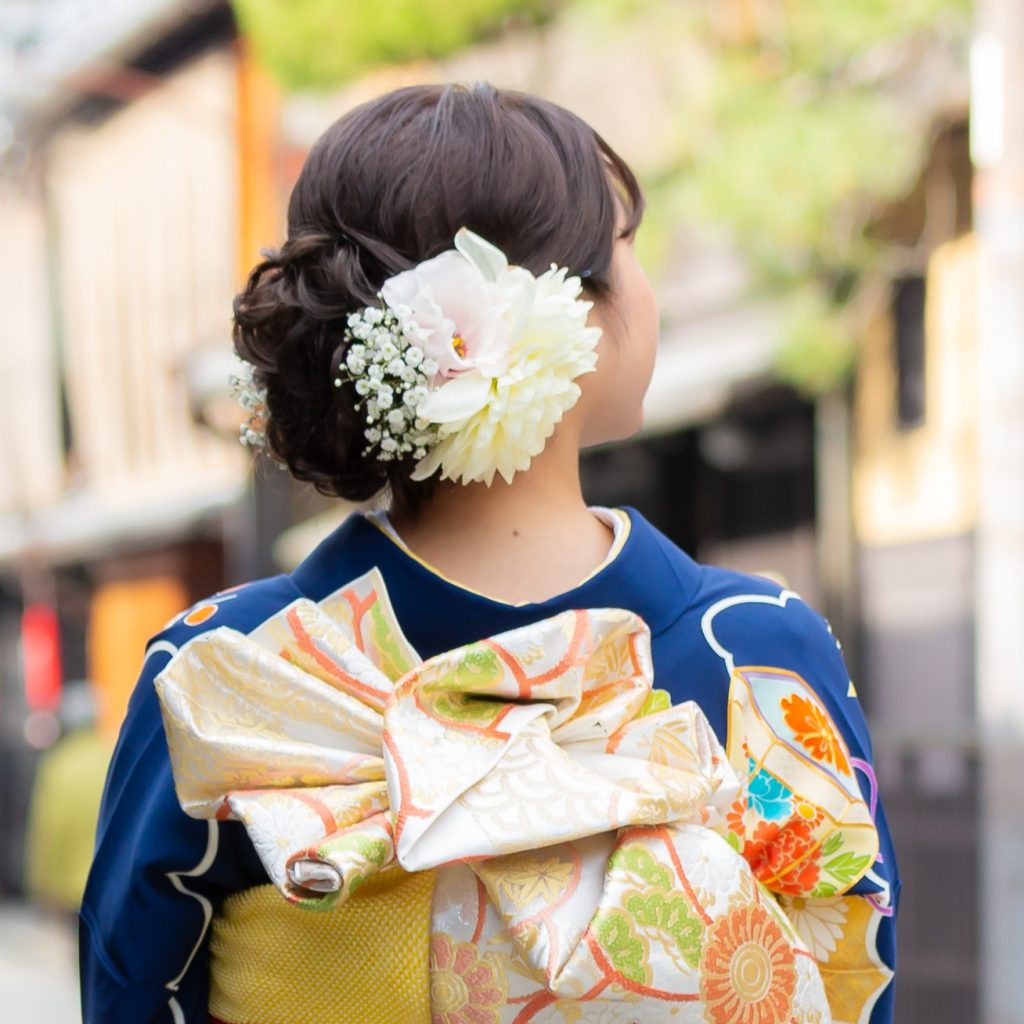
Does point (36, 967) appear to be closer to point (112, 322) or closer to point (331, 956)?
point (112, 322)

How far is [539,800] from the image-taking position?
1307 millimetres

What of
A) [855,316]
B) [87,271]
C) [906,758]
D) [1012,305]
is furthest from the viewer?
[87,271]

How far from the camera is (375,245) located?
4.69 ft

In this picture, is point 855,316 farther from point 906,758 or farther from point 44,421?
point 44,421

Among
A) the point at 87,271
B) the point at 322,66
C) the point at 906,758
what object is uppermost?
the point at 322,66

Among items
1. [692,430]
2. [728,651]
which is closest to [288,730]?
[728,651]

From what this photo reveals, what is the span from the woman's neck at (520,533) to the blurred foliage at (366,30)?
619cm

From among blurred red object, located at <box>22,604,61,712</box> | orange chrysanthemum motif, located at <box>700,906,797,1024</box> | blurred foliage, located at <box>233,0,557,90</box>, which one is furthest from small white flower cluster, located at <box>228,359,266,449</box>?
blurred red object, located at <box>22,604,61,712</box>

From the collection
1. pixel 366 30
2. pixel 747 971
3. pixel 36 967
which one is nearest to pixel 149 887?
pixel 747 971

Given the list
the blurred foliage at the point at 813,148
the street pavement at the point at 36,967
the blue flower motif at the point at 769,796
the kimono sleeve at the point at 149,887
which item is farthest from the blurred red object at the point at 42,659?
the blue flower motif at the point at 769,796

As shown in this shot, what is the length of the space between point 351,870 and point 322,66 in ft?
23.0

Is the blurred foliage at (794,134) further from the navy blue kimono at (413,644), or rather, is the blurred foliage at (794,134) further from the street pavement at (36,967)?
the street pavement at (36,967)

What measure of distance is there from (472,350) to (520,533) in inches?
7.4

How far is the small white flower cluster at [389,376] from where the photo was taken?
1.40 metres
